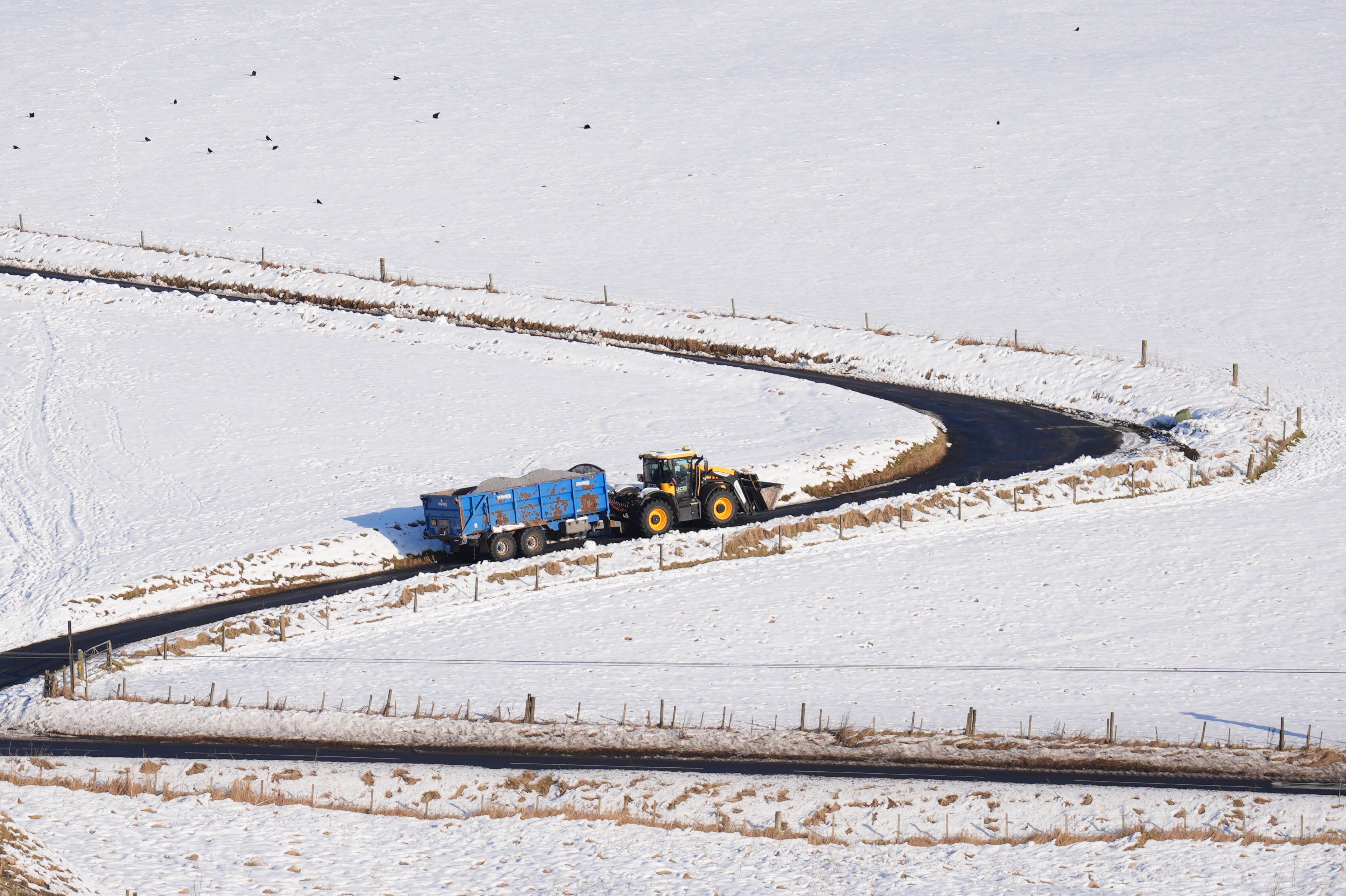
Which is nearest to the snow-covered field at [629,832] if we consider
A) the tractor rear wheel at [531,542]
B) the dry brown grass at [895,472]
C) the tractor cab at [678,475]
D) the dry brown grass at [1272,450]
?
the tractor rear wheel at [531,542]

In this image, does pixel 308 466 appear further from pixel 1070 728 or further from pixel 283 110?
pixel 283 110

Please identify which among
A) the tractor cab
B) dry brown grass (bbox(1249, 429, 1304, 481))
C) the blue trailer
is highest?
dry brown grass (bbox(1249, 429, 1304, 481))

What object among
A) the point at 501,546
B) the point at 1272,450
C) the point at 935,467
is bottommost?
the point at 501,546

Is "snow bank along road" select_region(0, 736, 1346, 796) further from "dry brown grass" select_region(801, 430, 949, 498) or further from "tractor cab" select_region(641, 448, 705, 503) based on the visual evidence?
"dry brown grass" select_region(801, 430, 949, 498)

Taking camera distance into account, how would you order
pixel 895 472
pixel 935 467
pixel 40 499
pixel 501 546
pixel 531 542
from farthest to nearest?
pixel 935 467
pixel 895 472
pixel 40 499
pixel 531 542
pixel 501 546

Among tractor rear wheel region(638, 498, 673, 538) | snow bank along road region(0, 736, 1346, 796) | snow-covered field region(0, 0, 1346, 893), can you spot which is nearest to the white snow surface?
snow-covered field region(0, 0, 1346, 893)

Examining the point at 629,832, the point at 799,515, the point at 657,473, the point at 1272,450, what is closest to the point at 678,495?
the point at 657,473

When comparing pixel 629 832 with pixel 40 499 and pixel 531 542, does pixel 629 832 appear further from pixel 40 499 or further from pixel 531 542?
pixel 40 499
